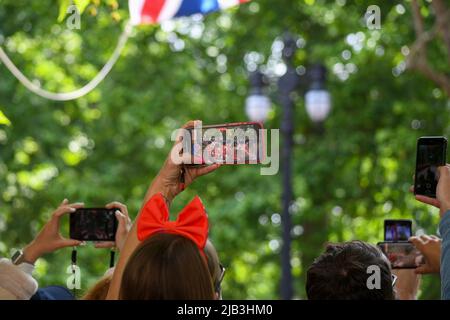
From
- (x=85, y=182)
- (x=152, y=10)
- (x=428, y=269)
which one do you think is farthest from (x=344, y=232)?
(x=428, y=269)

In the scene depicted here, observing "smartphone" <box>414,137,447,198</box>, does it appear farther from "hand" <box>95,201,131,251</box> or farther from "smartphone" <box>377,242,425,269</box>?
"hand" <box>95,201,131,251</box>

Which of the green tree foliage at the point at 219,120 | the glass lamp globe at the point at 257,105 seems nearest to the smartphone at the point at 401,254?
the glass lamp globe at the point at 257,105

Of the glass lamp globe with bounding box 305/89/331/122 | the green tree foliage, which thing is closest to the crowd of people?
the glass lamp globe with bounding box 305/89/331/122

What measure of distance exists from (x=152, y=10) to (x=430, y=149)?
3035 mm

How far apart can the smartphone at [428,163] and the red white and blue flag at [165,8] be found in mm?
2791

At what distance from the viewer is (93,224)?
355cm

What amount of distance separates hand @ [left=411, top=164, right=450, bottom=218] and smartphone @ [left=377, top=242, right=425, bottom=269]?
52 centimetres

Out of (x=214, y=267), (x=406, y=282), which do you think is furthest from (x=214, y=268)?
(x=406, y=282)

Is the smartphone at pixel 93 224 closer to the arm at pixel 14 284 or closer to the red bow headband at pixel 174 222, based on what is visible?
the arm at pixel 14 284

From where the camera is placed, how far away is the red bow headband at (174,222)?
236 centimetres

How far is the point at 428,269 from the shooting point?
10.8ft

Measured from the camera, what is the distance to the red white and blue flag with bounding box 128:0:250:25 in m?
5.71

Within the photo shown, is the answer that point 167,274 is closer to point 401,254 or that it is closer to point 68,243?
point 68,243

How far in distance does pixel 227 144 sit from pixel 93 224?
0.95 meters
